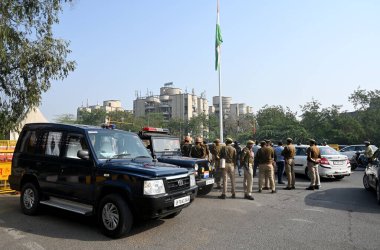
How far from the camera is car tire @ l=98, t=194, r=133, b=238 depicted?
5.82 meters

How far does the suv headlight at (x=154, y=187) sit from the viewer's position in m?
5.80

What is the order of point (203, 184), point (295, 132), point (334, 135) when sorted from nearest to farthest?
point (203, 184), point (334, 135), point (295, 132)

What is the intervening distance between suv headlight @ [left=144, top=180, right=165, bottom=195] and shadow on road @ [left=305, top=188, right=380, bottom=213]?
201 inches

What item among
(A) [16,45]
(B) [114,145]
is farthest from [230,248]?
(A) [16,45]

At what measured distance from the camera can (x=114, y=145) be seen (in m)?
7.06

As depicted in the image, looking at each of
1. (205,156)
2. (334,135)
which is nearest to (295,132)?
(334,135)

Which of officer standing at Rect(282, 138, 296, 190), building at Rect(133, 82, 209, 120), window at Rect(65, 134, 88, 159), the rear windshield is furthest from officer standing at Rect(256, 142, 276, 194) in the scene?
building at Rect(133, 82, 209, 120)

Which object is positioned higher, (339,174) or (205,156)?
(205,156)

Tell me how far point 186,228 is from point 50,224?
9.36 feet

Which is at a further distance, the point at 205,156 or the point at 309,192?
the point at 205,156

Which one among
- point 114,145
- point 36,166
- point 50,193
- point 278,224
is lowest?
point 278,224

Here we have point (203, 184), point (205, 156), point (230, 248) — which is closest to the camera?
point (230, 248)

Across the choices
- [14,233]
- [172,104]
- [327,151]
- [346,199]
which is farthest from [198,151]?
[172,104]

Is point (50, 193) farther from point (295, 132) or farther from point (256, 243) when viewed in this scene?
point (295, 132)
